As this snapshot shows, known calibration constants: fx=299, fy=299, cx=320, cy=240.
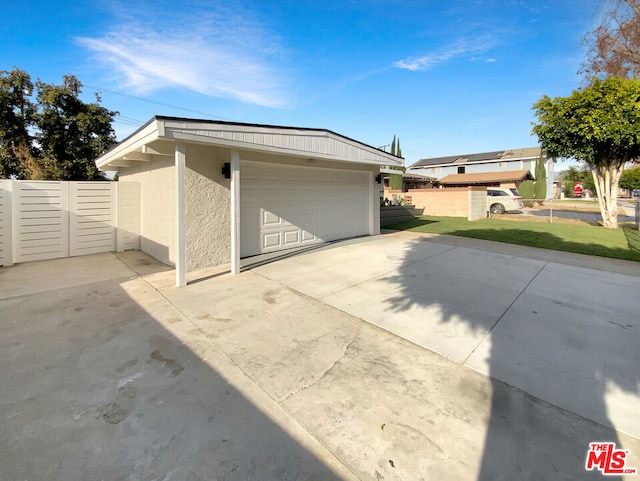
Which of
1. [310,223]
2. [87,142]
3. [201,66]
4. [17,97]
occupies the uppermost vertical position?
[201,66]

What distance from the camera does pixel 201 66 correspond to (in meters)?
12.1

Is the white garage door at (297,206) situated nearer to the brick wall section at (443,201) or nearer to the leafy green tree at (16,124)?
the brick wall section at (443,201)

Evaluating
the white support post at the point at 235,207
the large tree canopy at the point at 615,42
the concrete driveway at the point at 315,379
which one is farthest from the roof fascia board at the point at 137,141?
the large tree canopy at the point at 615,42

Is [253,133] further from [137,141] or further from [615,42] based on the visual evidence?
[615,42]

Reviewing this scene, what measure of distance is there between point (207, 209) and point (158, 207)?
5.99 ft

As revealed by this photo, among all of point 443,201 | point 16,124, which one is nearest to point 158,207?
point 16,124

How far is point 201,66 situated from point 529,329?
1391cm

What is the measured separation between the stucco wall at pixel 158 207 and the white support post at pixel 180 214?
1.13 meters

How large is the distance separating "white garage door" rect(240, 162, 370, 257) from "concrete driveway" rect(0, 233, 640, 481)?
2303 mm

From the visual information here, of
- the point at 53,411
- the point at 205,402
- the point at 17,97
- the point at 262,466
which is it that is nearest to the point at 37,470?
the point at 53,411

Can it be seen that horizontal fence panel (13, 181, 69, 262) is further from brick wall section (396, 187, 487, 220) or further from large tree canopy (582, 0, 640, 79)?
large tree canopy (582, 0, 640, 79)

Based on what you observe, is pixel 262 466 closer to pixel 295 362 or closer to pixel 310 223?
pixel 295 362

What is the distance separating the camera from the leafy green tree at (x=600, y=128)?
9883 mm

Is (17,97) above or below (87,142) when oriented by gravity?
above
